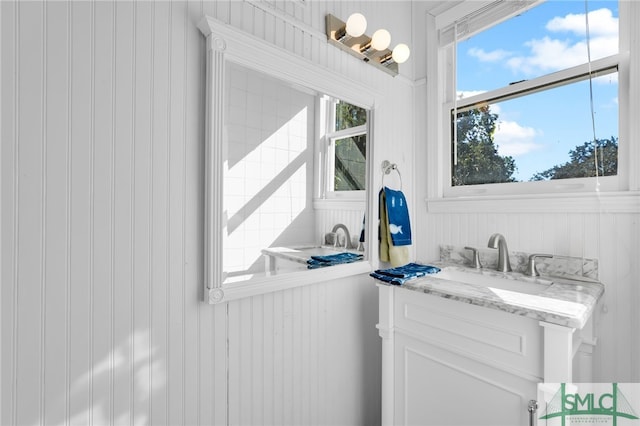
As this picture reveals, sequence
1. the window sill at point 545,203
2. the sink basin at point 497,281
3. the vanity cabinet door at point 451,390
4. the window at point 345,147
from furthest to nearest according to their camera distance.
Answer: the window at point 345,147 → the sink basin at point 497,281 → the window sill at point 545,203 → the vanity cabinet door at point 451,390

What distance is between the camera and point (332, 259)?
4.48 ft

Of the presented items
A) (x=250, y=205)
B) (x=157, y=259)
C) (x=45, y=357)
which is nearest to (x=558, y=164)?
(x=250, y=205)

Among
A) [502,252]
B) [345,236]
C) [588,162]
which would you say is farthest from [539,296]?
[345,236]

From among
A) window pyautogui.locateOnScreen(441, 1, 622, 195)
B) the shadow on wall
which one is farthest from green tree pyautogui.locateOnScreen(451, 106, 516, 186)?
the shadow on wall

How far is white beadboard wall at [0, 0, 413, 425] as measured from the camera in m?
0.72

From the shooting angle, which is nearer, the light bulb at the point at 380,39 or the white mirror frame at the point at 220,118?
the white mirror frame at the point at 220,118

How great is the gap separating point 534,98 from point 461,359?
3.84 feet

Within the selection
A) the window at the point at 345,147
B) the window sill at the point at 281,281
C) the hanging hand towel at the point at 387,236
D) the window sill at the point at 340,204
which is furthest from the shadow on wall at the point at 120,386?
the hanging hand towel at the point at 387,236

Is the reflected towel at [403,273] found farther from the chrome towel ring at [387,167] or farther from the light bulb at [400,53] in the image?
the light bulb at [400,53]

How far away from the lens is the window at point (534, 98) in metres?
1.22

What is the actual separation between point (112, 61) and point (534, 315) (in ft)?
4.54

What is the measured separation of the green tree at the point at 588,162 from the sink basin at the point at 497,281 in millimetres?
473

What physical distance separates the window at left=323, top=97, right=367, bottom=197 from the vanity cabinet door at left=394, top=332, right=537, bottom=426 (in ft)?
A: 2.30

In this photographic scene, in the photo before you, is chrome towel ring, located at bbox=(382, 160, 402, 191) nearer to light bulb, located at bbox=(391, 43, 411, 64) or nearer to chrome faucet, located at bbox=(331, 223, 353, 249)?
chrome faucet, located at bbox=(331, 223, 353, 249)
